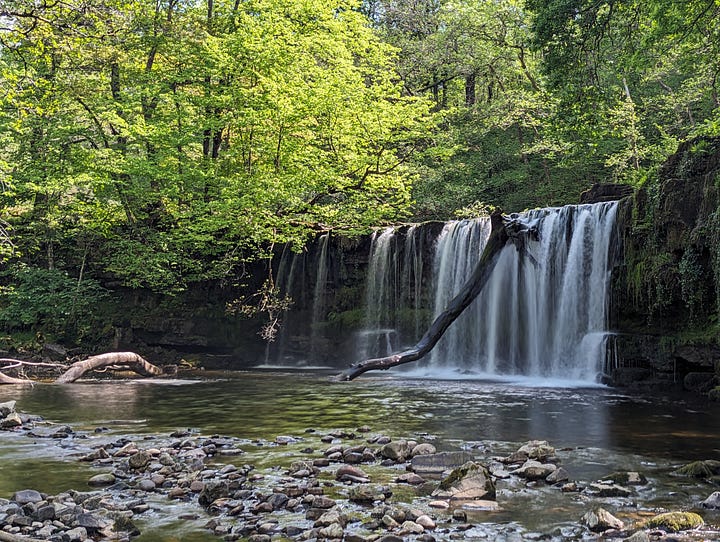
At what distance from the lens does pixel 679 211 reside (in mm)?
12656

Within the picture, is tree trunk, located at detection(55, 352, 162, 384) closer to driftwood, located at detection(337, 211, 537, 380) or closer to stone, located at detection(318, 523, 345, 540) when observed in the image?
driftwood, located at detection(337, 211, 537, 380)

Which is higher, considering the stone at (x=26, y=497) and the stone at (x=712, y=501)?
the stone at (x=712, y=501)

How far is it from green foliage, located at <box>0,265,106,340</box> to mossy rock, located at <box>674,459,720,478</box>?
1819 cm

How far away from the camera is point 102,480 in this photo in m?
5.56

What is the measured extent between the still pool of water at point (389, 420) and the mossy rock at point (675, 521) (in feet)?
1.58

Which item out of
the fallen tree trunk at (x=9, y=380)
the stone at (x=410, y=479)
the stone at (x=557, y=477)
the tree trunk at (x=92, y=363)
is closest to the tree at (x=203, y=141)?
the tree trunk at (x=92, y=363)

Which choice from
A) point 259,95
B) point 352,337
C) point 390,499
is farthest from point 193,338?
point 390,499

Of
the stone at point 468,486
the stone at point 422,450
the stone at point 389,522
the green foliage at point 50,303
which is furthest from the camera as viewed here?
the green foliage at point 50,303

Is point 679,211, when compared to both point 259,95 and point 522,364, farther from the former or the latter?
point 259,95

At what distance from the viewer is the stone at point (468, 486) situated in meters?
5.07

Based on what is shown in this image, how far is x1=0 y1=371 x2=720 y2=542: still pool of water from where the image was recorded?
19.5ft

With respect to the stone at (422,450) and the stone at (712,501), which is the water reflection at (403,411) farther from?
the stone at (712,501)

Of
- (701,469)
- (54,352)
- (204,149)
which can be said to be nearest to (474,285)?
(701,469)

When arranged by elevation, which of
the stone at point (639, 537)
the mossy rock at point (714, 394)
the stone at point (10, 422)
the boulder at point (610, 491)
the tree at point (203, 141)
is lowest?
the stone at point (10, 422)
